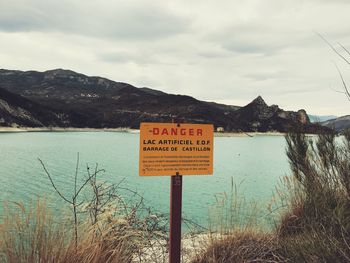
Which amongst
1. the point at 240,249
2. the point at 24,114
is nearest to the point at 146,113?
the point at 24,114

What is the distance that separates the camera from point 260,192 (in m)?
16.7

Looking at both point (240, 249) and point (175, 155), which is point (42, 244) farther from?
point (240, 249)

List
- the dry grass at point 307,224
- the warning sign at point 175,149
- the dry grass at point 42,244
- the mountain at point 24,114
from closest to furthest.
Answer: the dry grass at point 307,224
the dry grass at point 42,244
the warning sign at point 175,149
the mountain at point 24,114

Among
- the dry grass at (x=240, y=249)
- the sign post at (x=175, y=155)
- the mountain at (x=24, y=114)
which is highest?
the mountain at (x=24, y=114)

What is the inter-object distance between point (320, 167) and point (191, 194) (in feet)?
28.3

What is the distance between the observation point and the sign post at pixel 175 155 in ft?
12.7

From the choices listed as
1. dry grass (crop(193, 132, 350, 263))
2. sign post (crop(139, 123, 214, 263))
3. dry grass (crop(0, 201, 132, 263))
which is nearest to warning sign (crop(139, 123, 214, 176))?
sign post (crop(139, 123, 214, 263))

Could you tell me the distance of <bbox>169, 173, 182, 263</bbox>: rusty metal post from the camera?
158 inches

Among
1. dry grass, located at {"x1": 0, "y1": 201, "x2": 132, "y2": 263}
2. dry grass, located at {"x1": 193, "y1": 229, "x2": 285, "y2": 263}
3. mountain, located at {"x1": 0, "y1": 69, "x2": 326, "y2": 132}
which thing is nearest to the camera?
dry grass, located at {"x1": 0, "y1": 201, "x2": 132, "y2": 263}

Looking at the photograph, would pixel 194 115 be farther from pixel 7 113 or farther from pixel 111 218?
pixel 111 218

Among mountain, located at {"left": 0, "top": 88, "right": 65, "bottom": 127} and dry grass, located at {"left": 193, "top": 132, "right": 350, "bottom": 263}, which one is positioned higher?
mountain, located at {"left": 0, "top": 88, "right": 65, "bottom": 127}

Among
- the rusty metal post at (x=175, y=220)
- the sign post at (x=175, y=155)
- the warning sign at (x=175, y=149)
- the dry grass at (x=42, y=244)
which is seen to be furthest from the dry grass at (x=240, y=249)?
the dry grass at (x=42, y=244)

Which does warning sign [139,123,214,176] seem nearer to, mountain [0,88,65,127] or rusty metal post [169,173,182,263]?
rusty metal post [169,173,182,263]

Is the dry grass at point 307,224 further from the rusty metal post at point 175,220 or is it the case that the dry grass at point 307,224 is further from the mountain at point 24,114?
the mountain at point 24,114
